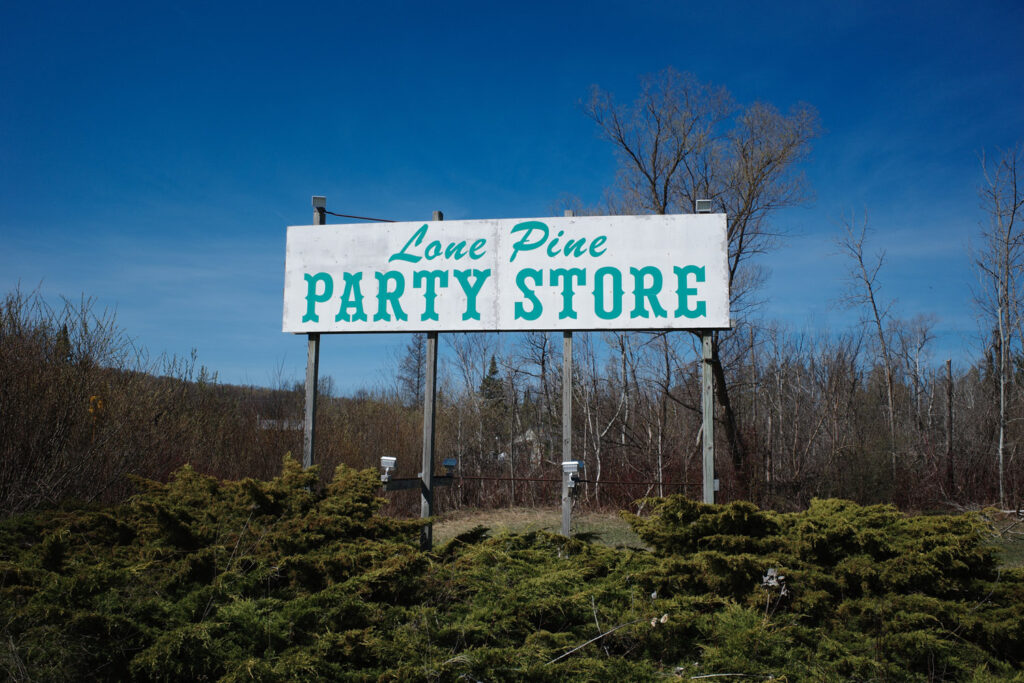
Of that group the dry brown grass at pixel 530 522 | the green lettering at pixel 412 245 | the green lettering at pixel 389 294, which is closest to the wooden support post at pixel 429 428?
the green lettering at pixel 412 245

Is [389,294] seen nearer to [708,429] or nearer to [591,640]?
[708,429]

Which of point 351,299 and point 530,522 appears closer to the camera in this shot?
point 351,299

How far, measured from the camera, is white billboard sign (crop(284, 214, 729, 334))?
20.1ft

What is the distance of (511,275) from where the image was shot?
634 cm

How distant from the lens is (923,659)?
365cm

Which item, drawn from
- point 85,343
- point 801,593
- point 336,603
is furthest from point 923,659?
point 85,343

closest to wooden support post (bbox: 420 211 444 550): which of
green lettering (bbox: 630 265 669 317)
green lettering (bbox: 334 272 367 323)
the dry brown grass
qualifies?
green lettering (bbox: 334 272 367 323)

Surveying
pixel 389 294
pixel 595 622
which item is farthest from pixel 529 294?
pixel 595 622

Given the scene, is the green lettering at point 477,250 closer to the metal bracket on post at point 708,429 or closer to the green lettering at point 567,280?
the green lettering at point 567,280

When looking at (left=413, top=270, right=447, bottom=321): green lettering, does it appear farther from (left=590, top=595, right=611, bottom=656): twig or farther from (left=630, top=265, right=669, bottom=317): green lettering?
(left=590, top=595, right=611, bottom=656): twig

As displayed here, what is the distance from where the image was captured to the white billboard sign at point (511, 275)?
6133mm

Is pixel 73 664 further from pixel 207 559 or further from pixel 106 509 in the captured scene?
pixel 106 509

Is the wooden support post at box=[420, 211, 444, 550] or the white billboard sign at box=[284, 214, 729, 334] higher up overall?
the white billboard sign at box=[284, 214, 729, 334]

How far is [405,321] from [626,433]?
9.86 m
